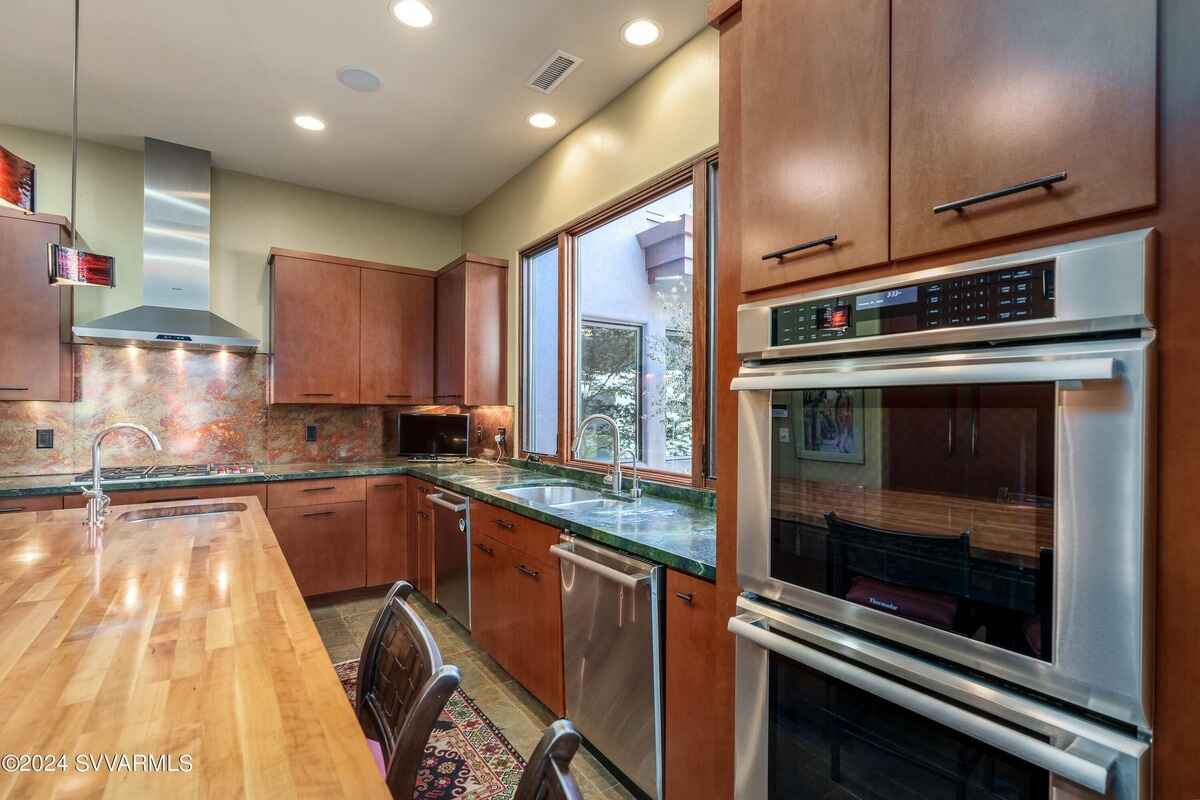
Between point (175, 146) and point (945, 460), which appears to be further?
point (175, 146)

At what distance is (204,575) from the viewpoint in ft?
5.04

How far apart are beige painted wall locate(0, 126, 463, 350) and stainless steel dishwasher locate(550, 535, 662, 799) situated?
328 cm

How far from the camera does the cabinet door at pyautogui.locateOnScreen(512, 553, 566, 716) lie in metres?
2.15

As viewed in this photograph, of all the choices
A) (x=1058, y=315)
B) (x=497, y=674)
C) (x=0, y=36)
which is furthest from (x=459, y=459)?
(x=1058, y=315)

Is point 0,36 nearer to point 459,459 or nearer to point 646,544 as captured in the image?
point 459,459

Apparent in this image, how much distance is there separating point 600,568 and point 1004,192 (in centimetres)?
145

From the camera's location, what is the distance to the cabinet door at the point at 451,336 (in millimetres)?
3865

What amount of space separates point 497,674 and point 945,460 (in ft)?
7.89

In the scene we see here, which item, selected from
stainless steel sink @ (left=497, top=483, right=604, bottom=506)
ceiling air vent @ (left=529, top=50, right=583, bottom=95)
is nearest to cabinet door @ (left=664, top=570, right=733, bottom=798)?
stainless steel sink @ (left=497, top=483, right=604, bottom=506)

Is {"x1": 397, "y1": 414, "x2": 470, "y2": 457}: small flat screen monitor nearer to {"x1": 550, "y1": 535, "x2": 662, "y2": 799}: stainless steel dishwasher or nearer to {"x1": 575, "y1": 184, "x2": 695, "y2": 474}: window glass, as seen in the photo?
{"x1": 575, "y1": 184, "x2": 695, "y2": 474}: window glass

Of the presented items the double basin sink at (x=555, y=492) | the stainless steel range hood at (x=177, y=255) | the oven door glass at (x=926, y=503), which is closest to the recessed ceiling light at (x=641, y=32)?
the oven door glass at (x=926, y=503)

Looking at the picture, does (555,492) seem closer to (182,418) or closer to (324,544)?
(324,544)

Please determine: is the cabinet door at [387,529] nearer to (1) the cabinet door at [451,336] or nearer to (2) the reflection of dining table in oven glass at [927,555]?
(1) the cabinet door at [451,336]

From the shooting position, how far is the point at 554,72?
2717 mm
